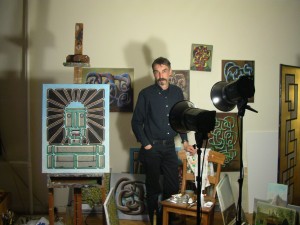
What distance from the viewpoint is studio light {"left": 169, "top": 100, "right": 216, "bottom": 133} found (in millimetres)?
1679

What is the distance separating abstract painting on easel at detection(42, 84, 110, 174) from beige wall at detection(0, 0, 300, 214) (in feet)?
2.91

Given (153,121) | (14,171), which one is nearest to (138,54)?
(153,121)

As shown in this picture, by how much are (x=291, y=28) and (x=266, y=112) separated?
104cm

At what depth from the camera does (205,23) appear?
3.43m

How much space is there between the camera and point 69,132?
8.20ft

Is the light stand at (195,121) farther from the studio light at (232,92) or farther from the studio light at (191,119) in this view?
the studio light at (232,92)

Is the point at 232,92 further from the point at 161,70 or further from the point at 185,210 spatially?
the point at 185,210

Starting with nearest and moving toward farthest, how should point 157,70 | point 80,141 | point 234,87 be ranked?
point 234,87
point 80,141
point 157,70

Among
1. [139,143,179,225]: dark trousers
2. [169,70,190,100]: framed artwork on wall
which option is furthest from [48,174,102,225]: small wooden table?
[169,70,190,100]: framed artwork on wall

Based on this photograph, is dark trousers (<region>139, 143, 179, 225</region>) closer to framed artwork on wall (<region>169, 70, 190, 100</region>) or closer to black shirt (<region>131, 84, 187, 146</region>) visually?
black shirt (<region>131, 84, 187, 146</region>)

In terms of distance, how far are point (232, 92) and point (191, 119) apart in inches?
15.1

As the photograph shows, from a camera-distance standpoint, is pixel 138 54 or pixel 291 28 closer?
pixel 138 54

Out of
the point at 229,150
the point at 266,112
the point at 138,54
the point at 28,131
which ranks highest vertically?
the point at 138,54

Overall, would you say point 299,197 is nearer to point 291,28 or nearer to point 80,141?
point 291,28
